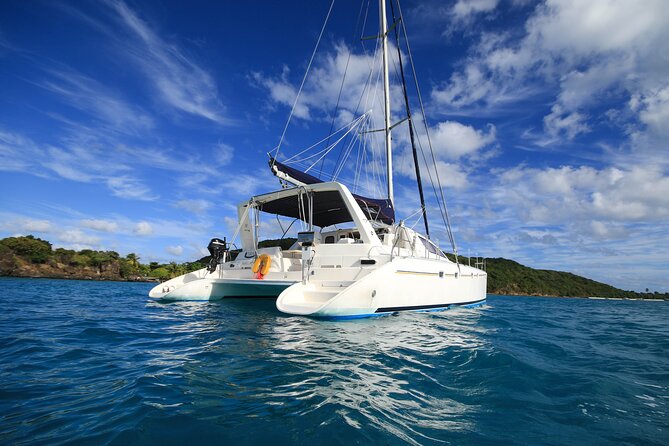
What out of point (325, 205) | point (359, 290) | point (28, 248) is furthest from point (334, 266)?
point (28, 248)

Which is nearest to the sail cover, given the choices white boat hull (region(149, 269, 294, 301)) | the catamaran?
the catamaran

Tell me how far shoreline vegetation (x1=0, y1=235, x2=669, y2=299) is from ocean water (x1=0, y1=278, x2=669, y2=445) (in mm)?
27833

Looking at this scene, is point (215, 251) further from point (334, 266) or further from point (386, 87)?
point (386, 87)

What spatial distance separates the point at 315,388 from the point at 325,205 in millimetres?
8211

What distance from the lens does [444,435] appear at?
6.83 ft

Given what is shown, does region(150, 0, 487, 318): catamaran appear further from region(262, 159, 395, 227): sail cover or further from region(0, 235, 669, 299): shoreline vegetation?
region(0, 235, 669, 299): shoreline vegetation

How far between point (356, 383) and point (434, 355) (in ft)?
5.44

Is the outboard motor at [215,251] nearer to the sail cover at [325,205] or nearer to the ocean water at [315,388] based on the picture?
the sail cover at [325,205]

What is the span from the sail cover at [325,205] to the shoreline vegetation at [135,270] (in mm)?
20787

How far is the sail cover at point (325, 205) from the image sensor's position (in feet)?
30.5

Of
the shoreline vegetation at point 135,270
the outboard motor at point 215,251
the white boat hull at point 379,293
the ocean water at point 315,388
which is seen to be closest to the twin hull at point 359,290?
the white boat hull at point 379,293

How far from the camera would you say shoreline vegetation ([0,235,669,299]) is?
40500 millimetres

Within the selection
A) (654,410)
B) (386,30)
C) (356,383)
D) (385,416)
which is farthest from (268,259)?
(386,30)

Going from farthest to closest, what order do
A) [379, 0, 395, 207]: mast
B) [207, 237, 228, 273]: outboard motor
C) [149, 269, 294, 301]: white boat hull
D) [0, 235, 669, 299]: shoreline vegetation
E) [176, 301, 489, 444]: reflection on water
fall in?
[0, 235, 669, 299]: shoreline vegetation < [379, 0, 395, 207]: mast < [207, 237, 228, 273]: outboard motor < [149, 269, 294, 301]: white boat hull < [176, 301, 489, 444]: reflection on water
